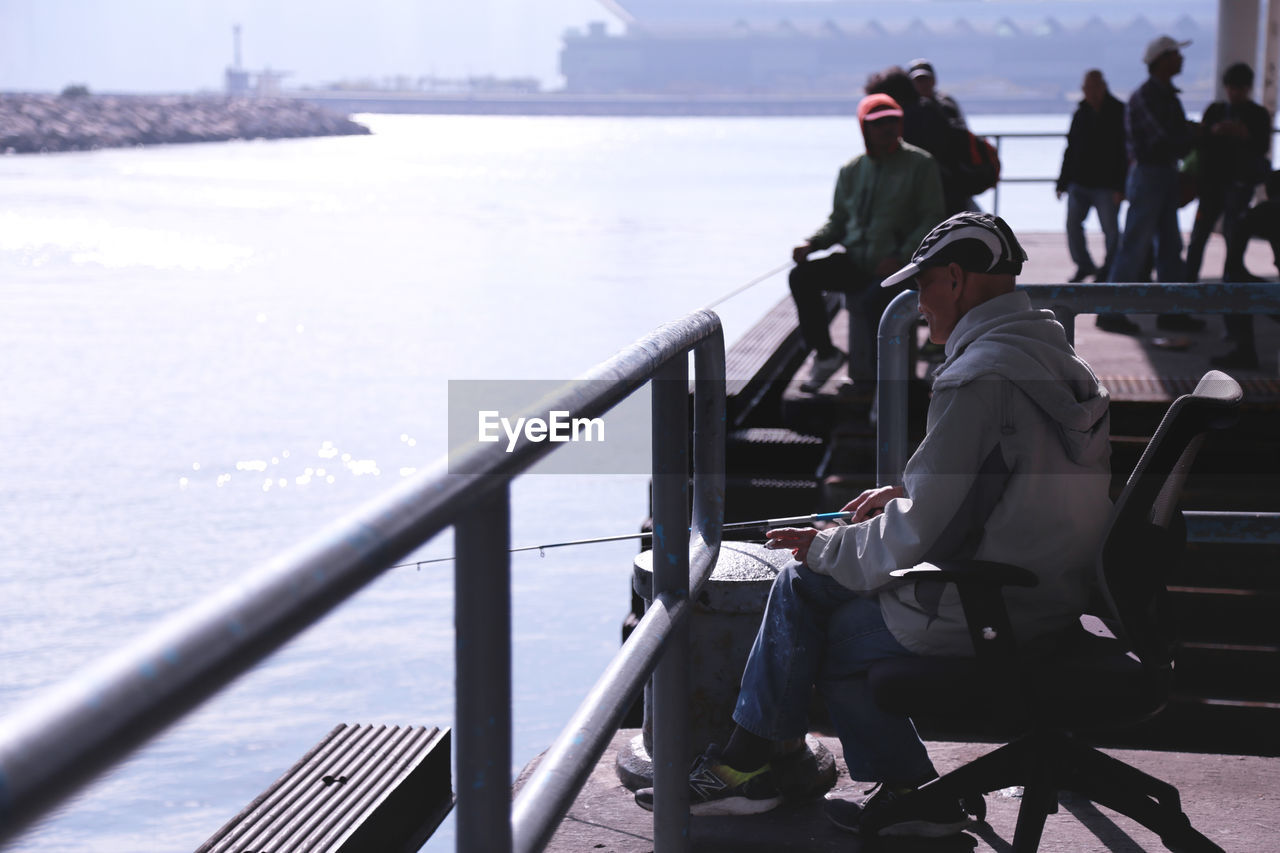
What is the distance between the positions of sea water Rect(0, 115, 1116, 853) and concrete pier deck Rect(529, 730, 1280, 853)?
48 cm

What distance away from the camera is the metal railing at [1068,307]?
3.54m

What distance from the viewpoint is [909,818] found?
282 centimetres

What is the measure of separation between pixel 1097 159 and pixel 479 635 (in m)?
9.14

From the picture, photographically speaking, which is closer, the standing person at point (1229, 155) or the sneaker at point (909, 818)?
the sneaker at point (909, 818)

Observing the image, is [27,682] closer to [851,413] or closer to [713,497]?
[851,413]

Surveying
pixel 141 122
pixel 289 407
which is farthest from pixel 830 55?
pixel 289 407

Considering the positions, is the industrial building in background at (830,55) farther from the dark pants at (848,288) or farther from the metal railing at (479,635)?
the metal railing at (479,635)

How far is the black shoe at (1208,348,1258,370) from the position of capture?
7297 millimetres

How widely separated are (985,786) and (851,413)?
485 cm

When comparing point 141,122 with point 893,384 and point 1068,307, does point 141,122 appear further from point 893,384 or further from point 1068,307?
point 1068,307

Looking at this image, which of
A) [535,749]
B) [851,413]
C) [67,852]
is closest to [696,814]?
[851,413]

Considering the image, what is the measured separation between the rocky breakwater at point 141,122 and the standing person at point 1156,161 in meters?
60.3

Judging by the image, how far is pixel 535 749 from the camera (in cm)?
1472

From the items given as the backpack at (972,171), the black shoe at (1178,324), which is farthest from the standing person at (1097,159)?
the backpack at (972,171)
